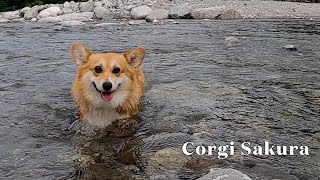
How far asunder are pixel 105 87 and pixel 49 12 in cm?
1856

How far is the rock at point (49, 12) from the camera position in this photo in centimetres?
2147

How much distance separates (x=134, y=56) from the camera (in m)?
5.02

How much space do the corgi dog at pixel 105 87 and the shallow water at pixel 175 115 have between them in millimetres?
185

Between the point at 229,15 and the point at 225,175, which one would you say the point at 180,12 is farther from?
the point at 225,175

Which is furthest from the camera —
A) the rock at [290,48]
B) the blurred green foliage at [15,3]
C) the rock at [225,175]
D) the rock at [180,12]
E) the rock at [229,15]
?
the blurred green foliage at [15,3]

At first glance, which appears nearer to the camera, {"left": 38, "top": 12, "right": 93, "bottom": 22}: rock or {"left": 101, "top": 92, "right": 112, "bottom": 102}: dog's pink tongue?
{"left": 101, "top": 92, "right": 112, "bottom": 102}: dog's pink tongue

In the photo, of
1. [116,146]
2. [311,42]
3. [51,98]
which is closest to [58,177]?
[116,146]

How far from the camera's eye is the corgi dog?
462cm

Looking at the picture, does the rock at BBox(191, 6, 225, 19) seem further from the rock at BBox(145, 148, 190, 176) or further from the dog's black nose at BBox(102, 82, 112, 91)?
the rock at BBox(145, 148, 190, 176)

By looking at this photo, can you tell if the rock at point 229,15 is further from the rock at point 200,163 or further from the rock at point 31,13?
the rock at point 200,163

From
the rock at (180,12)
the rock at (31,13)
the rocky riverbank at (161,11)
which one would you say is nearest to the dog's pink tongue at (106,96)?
the rocky riverbank at (161,11)

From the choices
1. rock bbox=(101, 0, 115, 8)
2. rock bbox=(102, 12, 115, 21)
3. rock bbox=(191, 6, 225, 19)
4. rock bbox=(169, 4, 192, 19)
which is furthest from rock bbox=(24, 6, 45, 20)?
rock bbox=(191, 6, 225, 19)

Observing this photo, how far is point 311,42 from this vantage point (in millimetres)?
9953

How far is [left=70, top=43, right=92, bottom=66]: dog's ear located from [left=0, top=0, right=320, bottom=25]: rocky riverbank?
12280 mm
